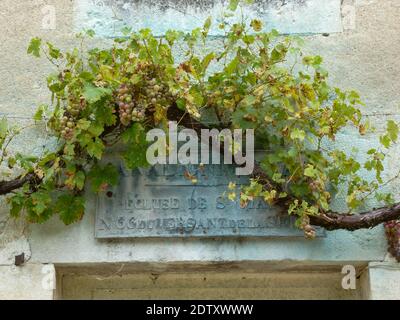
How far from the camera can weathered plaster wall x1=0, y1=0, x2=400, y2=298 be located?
344 cm

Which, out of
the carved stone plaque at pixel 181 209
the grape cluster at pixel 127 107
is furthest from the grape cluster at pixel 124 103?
the carved stone plaque at pixel 181 209

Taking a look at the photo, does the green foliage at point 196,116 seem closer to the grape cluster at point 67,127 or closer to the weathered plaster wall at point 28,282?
the grape cluster at point 67,127

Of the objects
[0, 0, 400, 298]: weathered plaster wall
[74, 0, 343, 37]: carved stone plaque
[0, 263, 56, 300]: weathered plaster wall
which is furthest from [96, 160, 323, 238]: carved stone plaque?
[74, 0, 343, 37]: carved stone plaque

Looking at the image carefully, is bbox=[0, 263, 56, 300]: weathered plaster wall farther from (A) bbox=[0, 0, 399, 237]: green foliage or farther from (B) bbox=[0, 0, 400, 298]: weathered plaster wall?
(A) bbox=[0, 0, 399, 237]: green foliage

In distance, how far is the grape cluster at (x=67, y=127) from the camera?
326 centimetres

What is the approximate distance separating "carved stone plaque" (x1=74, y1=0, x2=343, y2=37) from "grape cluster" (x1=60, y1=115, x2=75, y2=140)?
0.68 meters

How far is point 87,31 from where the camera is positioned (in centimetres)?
345

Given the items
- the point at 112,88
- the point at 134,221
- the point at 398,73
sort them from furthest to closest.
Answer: the point at 398,73
the point at 134,221
the point at 112,88

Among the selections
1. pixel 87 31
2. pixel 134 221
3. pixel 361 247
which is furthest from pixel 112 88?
pixel 361 247

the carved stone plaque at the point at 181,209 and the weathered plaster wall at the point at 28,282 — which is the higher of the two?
the carved stone plaque at the point at 181,209

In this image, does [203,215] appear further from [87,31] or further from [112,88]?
[87,31]

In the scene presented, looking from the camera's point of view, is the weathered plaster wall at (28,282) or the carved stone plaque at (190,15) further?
the carved stone plaque at (190,15)

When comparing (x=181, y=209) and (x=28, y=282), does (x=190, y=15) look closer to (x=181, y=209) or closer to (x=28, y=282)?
(x=181, y=209)
